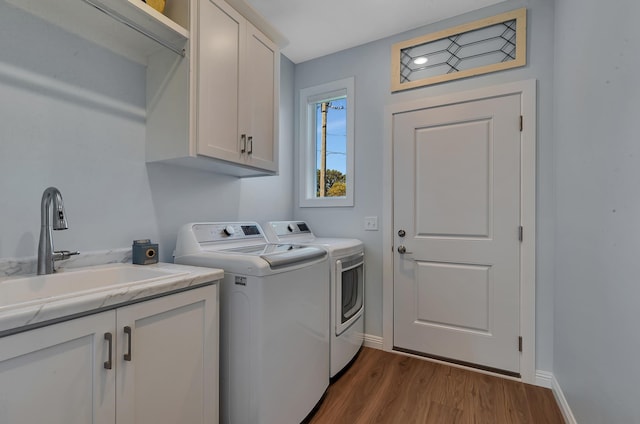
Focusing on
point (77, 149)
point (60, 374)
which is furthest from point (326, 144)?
point (60, 374)

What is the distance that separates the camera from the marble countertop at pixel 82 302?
2.31ft

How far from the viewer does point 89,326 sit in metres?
0.86

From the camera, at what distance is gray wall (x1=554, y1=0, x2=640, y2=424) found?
3.19 ft

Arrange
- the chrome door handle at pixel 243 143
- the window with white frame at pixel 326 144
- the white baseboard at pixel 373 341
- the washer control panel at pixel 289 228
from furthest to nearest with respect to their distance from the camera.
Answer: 1. the window with white frame at pixel 326 144
2. the white baseboard at pixel 373 341
3. the washer control panel at pixel 289 228
4. the chrome door handle at pixel 243 143

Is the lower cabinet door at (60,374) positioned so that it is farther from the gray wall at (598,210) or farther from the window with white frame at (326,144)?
the window with white frame at (326,144)

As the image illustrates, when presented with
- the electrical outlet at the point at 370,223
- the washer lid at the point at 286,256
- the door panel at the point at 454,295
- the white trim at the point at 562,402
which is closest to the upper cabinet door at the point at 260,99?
the washer lid at the point at 286,256

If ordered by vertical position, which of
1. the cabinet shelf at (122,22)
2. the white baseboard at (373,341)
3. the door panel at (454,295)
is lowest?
the white baseboard at (373,341)

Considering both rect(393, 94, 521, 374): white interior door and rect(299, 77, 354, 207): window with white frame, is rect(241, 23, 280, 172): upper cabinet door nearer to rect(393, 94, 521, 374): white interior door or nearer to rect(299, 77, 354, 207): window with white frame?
rect(299, 77, 354, 207): window with white frame

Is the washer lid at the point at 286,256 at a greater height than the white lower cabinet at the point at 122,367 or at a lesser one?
greater

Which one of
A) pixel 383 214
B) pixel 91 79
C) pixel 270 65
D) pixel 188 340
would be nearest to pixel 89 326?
pixel 188 340

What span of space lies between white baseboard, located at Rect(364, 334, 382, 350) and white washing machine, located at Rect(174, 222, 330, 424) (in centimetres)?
94

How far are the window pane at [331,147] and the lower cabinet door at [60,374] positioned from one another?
214 cm

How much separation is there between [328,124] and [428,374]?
7.58ft

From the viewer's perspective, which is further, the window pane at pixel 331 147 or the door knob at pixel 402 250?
the window pane at pixel 331 147
